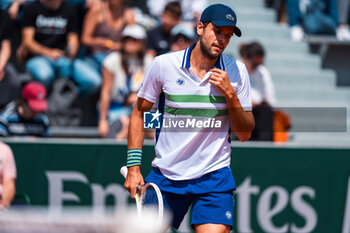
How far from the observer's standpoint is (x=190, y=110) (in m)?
5.05

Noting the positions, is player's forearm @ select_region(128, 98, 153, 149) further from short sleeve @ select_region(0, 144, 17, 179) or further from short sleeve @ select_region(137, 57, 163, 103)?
short sleeve @ select_region(0, 144, 17, 179)

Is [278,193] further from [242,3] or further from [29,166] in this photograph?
[242,3]

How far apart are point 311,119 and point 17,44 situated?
394cm

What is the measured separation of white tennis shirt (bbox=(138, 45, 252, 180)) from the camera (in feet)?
16.5

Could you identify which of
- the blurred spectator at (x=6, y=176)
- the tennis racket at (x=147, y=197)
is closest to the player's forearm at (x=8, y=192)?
the blurred spectator at (x=6, y=176)

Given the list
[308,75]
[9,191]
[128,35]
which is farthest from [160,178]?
[308,75]

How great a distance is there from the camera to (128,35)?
8547mm

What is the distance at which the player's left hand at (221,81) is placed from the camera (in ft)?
15.8

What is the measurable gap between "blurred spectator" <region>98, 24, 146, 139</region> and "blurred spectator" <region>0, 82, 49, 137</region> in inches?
30.8

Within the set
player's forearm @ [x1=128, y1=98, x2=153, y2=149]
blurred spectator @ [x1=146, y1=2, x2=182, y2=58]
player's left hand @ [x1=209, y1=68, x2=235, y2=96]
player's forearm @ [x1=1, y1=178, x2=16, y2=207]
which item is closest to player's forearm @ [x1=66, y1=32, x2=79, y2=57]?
blurred spectator @ [x1=146, y1=2, x2=182, y2=58]

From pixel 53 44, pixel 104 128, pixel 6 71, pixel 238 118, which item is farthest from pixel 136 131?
pixel 53 44

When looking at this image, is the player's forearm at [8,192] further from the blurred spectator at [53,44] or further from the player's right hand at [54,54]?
the player's right hand at [54,54]

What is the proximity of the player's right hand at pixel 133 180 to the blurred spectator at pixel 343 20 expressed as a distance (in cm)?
639

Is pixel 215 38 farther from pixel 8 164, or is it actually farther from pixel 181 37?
pixel 181 37
